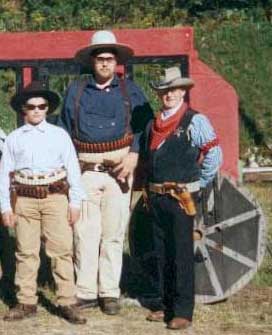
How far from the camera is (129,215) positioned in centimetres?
909

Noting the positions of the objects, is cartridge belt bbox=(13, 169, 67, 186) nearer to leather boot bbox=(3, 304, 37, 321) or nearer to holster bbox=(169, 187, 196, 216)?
holster bbox=(169, 187, 196, 216)

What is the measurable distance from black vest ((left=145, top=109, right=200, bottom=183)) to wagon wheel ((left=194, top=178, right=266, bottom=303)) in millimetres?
557

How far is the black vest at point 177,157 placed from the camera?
330 inches

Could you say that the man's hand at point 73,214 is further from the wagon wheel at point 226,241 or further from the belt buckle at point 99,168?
the wagon wheel at point 226,241

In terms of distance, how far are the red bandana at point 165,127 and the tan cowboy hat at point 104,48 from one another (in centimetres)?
60

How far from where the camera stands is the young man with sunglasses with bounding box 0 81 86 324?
8461 millimetres

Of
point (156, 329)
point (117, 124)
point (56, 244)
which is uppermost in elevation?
point (117, 124)

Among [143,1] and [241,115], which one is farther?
[143,1]

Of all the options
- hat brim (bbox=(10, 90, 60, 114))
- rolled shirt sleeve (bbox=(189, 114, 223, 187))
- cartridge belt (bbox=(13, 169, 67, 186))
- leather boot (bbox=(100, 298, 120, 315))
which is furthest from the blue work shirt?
leather boot (bbox=(100, 298, 120, 315))

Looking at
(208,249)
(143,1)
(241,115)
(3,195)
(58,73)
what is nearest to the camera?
(3,195)

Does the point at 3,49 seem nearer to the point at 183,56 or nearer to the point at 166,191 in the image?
the point at 183,56

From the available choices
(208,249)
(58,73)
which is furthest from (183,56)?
(208,249)

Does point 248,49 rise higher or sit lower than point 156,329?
higher

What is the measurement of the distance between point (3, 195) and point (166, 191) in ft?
3.48
